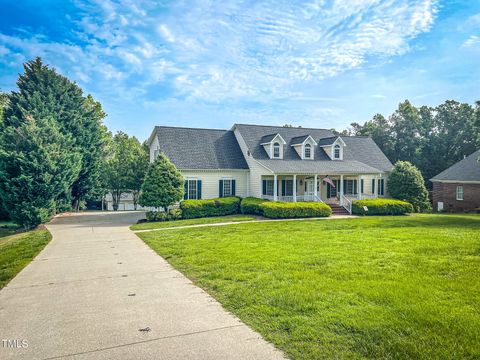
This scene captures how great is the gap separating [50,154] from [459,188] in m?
31.8

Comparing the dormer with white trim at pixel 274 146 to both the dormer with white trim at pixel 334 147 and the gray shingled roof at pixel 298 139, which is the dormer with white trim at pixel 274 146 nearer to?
the gray shingled roof at pixel 298 139

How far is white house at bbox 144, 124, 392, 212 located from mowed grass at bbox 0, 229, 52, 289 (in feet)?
37.0

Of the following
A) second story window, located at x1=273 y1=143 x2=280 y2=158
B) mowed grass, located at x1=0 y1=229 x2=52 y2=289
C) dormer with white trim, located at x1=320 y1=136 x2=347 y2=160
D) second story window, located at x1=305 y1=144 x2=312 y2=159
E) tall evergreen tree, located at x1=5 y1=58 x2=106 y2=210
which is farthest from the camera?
dormer with white trim, located at x1=320 y1=136 x2=347 y2=160

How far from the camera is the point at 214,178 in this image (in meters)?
26.2

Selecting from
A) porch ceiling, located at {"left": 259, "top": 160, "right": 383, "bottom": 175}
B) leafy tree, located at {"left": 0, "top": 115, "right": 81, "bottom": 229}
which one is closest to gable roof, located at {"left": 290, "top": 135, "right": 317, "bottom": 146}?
porch ceiling, located at {"left": 259, "top": 160, "right": 383, "bottom": 175}

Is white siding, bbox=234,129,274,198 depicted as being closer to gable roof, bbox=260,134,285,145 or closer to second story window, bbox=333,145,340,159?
gable roof, bbox=260,134,285,145

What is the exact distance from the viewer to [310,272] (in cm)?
823

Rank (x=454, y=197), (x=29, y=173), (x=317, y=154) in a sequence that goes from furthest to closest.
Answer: (x=317, y=154), (x=454, y=197), (x=29, y=173)

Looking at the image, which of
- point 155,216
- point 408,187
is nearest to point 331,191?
point 408,187

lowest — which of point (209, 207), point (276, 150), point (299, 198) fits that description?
point (209, 207)

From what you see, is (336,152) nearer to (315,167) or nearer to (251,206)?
(315,167)

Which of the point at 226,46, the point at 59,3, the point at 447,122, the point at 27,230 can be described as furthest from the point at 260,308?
the point at 447,122

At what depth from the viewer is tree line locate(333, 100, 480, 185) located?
39.8m

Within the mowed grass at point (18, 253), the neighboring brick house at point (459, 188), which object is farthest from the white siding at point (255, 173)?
the neighboring brick house at point (459, 188)
